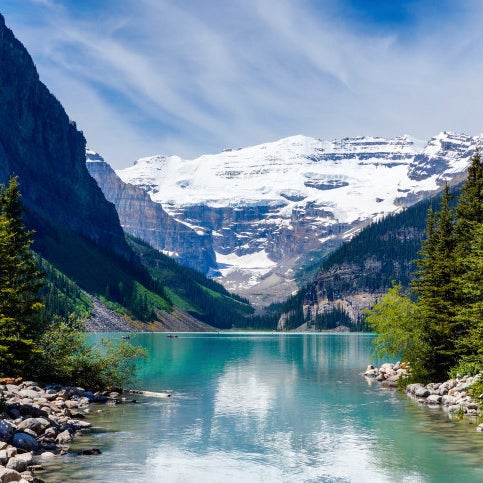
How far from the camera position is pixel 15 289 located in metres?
55.9

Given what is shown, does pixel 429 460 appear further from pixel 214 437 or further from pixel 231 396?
pixel 231 396

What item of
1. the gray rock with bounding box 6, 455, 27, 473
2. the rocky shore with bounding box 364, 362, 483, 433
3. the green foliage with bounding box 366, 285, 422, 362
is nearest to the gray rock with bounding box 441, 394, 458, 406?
the rocky shore with bounding box 364, 362, 483, 433

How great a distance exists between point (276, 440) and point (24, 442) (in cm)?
1889

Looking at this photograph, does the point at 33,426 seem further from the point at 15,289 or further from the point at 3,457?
the point at 15,289

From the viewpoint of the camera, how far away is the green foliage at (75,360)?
64.3m

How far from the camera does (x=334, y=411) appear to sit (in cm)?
6291

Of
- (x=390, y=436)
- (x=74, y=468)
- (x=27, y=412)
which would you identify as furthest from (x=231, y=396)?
(x=74, y=468)

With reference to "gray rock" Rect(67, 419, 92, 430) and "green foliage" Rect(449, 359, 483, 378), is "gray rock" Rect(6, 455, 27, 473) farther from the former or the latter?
"green foliage" Rect(449, 359, 483, 378)

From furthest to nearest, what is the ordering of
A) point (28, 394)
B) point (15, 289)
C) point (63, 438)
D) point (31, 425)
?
point (15, 289), point (28, 394), point (63, 438), point (31, 425)

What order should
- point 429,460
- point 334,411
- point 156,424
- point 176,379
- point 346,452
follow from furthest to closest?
point 176,379 → point 334,411 → point 156,424 → point 346,452 → point 429,460

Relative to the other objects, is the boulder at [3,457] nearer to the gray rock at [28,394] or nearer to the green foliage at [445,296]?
the gray rock at [28,394]

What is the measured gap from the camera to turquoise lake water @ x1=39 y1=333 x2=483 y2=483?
126 ft

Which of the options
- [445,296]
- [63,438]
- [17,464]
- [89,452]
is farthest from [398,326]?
[17,464]

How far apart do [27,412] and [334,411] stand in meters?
30.6
